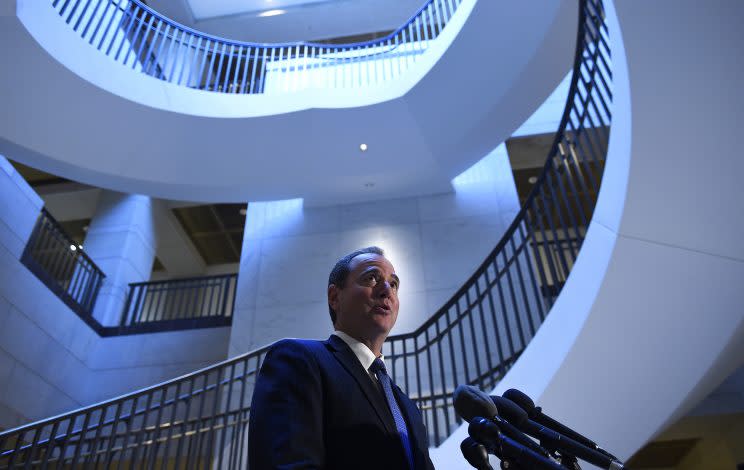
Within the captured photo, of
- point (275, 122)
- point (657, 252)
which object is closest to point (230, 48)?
point (275, 122)

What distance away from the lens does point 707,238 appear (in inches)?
128

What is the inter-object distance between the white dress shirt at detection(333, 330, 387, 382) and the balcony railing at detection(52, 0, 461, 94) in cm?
726

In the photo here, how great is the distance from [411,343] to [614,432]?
180 inches

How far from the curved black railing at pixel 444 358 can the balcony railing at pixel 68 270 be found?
2025mm

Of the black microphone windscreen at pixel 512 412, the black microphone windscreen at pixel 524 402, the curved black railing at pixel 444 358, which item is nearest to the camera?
the black microphone windscreen at pixel 512 412

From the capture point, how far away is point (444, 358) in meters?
7.89

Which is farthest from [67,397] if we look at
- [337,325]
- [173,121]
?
[337,325]

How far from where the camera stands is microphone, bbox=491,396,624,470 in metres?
1.53

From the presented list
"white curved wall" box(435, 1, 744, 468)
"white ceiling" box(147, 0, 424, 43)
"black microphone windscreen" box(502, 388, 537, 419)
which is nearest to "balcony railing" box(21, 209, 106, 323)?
"white ceiling" box(147, 0, 424, 43)

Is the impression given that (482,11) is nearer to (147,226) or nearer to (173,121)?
(173,121)

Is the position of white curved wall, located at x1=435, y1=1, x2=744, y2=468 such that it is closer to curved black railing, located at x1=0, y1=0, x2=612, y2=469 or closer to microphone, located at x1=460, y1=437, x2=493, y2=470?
curved black railing, located at x1=0, y1=0, x2=612, y2=469

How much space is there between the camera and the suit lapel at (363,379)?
1.48 meters

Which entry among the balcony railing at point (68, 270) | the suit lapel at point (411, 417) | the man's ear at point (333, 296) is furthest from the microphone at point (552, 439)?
the balcony railing at point (68, 270)

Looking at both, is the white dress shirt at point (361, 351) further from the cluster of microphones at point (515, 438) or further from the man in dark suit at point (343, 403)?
the cluster of microphones at point (515, 438)
